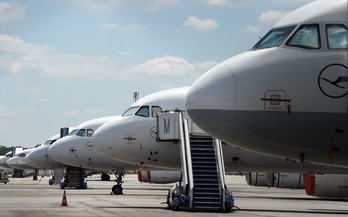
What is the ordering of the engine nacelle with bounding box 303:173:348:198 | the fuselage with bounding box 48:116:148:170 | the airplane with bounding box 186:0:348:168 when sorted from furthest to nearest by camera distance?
the fuselage with bounding box 48:116:148:170, the engine nacelle with bounding box 303:173:348:198, the airplane with bounding box 186:0:348:168

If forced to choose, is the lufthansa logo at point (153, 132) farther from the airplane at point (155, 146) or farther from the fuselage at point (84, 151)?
the fuselage at point (84, 151)

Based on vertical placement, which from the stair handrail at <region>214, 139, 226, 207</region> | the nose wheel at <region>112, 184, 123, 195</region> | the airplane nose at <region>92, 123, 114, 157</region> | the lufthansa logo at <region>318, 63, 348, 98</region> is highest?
the lufthansa logo at <region>318, 63, 348, 98</region>

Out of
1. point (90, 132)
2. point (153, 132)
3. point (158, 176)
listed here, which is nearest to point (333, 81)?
point (153, 132)

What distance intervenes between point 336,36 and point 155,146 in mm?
19416

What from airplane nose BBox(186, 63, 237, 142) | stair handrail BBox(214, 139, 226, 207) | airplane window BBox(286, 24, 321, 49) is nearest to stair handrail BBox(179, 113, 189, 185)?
stair handrail BBox(214, 139, 226, 207)

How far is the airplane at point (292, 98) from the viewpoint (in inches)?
598

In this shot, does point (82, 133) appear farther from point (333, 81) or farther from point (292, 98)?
point (333, 81)

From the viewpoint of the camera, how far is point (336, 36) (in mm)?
15648

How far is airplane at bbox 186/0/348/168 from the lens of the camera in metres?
Result: 15.2

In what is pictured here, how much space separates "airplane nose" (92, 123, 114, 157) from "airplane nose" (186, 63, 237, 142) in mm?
20439

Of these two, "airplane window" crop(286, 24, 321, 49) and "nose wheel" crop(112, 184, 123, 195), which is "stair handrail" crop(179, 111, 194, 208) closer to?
"airplane window" crop(286, 24, 321, 49)

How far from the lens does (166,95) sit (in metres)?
35.2

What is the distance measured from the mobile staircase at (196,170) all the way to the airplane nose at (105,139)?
11.3ft

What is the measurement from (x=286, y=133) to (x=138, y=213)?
13.1 m
